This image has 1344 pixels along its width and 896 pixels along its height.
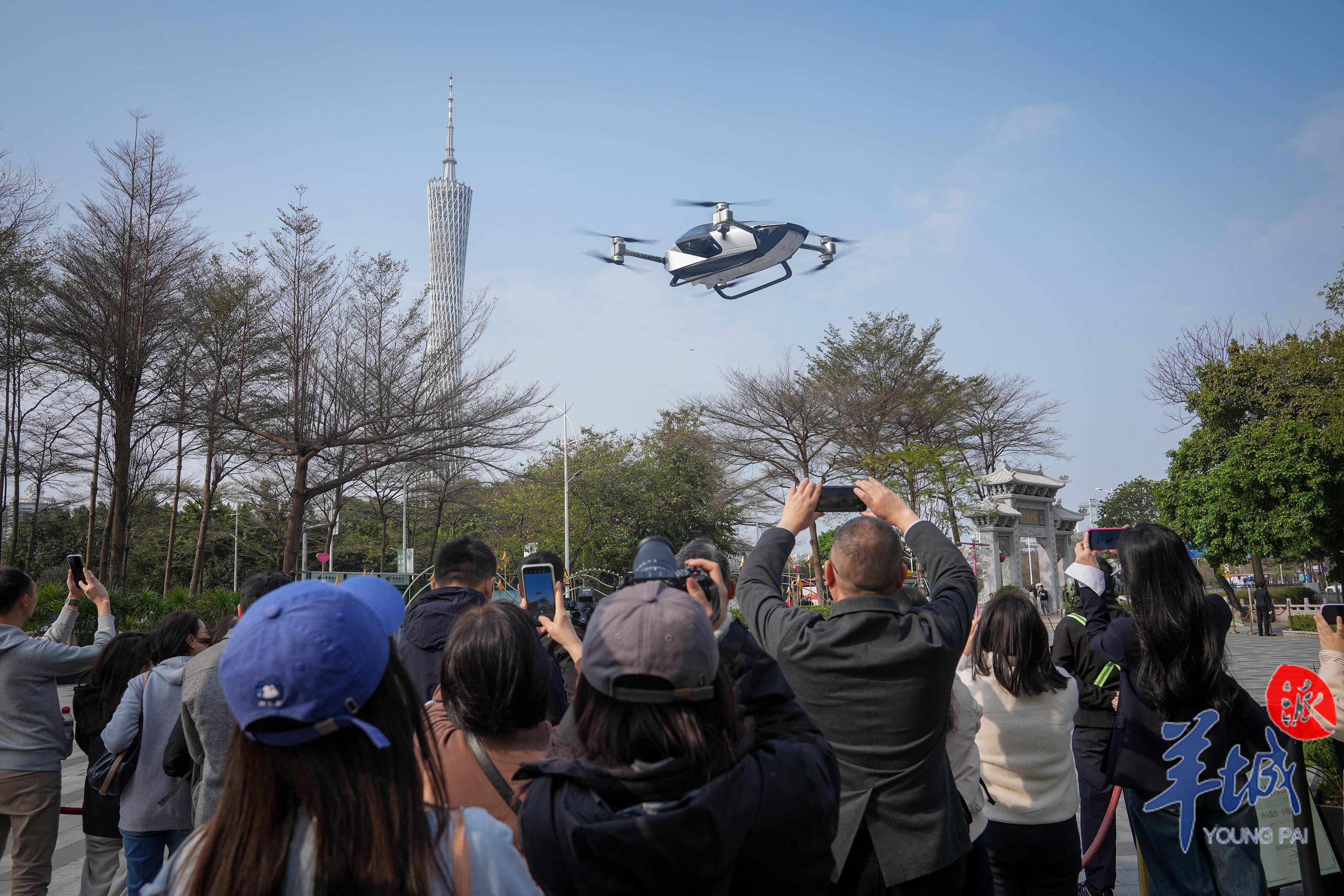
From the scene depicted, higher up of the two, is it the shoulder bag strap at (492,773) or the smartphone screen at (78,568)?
the smartphone screen at (78,568)

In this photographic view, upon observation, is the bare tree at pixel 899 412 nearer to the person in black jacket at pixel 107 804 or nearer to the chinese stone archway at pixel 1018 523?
the chinese stone archway at pixel 1018 523

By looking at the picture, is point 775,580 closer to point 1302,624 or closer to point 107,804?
point 107,804

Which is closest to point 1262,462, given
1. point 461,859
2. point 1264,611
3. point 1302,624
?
point 1264,611

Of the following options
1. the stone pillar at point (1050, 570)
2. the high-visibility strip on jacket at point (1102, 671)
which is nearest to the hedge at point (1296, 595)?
the stone pillar at point (1050, 570)

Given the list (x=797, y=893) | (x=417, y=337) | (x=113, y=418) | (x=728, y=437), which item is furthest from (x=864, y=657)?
(x=728, y=437)

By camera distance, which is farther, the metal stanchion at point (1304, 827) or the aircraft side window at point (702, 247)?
the aircraft side window at point (702, 247)

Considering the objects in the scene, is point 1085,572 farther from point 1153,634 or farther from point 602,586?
point 602,586

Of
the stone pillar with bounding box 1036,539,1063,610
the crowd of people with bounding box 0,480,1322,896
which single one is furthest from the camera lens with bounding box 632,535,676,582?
the stone pillar with bounding box 1036,539,1063,610
